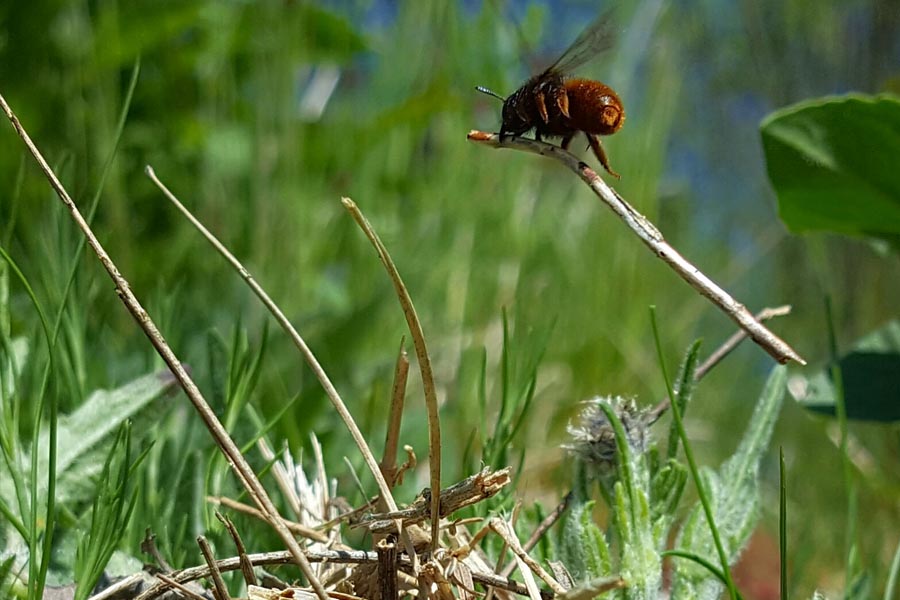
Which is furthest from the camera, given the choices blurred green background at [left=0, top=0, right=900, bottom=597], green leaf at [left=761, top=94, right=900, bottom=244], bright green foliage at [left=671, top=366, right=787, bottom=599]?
blurred green background at [left=0, top=0, right=900, bottom=597]

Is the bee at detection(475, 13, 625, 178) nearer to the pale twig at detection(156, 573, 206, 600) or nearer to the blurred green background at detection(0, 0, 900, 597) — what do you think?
the blurred green background at detection(0, 0, 900, 597)

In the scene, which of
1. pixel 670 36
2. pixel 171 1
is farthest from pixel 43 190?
pixel 670 36

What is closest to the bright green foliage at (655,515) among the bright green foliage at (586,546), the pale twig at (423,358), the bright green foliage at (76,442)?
the bright green foliage at (586,546)

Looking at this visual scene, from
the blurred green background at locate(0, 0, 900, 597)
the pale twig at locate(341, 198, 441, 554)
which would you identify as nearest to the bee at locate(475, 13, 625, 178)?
the blurred green background at locate(0, 0, 900, 597)

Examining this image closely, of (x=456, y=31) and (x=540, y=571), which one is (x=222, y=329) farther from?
(x=456, y=31)

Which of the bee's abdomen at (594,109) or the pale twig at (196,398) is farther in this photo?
the bee's abdomen at (594,109)

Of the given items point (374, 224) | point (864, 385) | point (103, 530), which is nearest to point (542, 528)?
point (103, 530)

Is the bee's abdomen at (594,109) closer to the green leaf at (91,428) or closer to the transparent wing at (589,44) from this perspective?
the transparent wing at (589,44)
